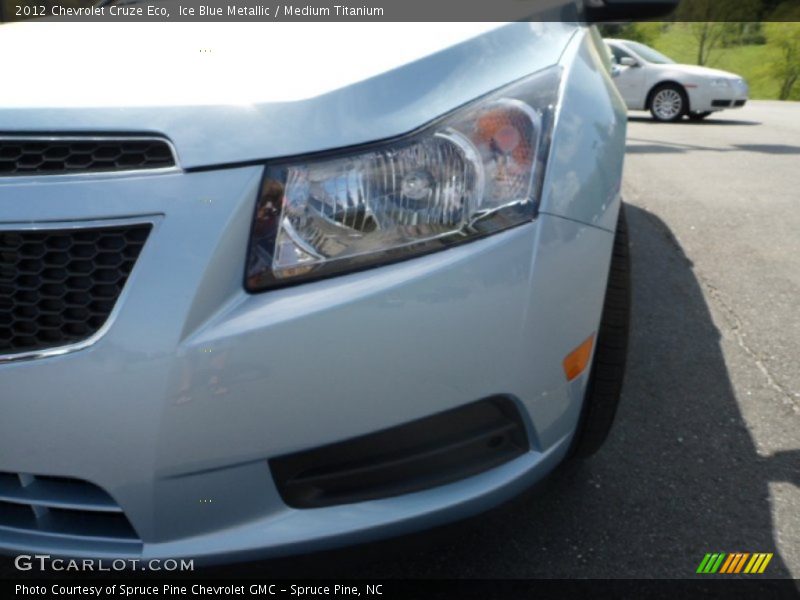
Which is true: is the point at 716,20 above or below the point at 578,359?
below

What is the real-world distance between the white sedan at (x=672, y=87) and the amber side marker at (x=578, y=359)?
1334cm

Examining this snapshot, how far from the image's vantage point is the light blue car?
4.52 feet

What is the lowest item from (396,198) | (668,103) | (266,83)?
(668,103)

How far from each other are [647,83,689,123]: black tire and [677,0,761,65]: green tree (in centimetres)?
1435

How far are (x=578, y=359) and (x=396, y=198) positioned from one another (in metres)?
0.51

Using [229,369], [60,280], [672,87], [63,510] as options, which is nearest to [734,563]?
[229,369]

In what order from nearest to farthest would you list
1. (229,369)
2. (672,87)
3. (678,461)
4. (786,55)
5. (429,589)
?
(229,369) → (429,589) → (678,461) → (672,87) → (786,55)

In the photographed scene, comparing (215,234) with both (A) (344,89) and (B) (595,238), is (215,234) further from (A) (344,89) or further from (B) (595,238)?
(B) (595,238)

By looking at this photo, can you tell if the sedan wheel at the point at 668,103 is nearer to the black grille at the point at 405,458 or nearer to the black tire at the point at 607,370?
the black tire at the point at 607,370

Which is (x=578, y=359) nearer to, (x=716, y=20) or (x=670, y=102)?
(x=670, y=102)

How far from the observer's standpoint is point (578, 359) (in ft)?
5.49

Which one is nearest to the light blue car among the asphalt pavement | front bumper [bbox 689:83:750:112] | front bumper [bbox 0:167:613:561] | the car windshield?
front bumper [bbox 0:167:613:561]

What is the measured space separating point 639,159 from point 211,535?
7.97m

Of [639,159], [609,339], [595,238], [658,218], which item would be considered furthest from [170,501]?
[639,159]
